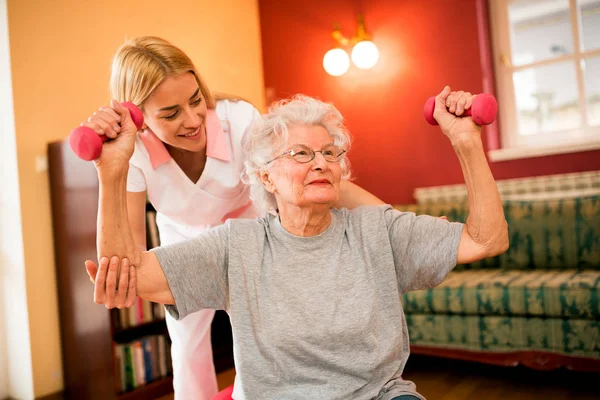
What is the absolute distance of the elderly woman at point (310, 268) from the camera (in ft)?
3.64

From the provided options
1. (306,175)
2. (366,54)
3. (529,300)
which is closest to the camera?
(306,175)

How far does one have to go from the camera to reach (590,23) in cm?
387

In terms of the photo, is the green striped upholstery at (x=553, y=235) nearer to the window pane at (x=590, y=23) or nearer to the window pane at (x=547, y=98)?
the window pane at (x=547, y=98)

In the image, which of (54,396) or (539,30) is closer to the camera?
(54,396)

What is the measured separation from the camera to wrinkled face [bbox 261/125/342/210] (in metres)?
1.23

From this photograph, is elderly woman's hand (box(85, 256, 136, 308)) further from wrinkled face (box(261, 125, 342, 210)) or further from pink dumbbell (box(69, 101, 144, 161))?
wrinkled face (box(261, 125, 342, 210))

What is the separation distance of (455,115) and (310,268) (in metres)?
0.47

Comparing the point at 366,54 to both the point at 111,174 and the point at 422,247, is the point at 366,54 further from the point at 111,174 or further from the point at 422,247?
the point at 111,174

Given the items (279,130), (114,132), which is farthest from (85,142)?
(279,130)

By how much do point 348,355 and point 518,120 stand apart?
3.53 metres

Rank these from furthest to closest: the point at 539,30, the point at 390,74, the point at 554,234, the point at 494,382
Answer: the point at 390,74 → the point at 539,30 → the point at 554,234 → the point at 494,382

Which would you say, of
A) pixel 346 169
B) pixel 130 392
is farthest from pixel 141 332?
pixel 346 169

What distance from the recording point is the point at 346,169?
140cm

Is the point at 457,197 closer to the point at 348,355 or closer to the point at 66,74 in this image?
the point at 66,74
